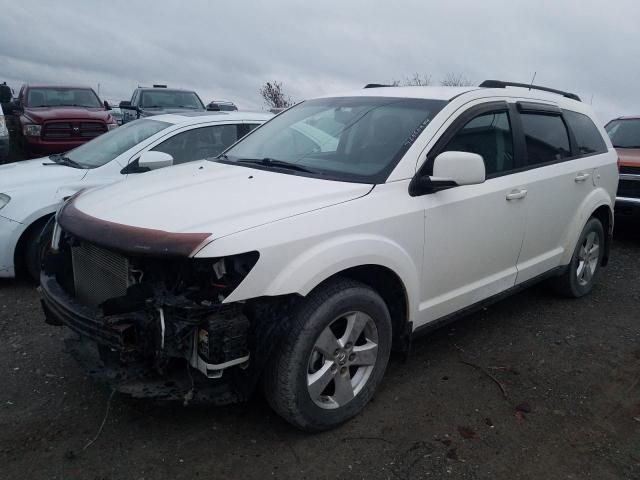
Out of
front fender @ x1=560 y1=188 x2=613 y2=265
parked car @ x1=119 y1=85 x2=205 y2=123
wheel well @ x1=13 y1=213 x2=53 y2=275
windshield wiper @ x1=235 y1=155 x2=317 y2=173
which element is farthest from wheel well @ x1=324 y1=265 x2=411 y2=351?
parked car @ x1=119 y1=85 x2=205 y2=123

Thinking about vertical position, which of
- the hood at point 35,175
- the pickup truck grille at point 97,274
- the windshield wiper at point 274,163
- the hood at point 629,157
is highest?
the windshield wiper at point 274,163

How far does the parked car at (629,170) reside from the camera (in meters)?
7.15

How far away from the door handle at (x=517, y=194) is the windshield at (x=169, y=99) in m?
10.9

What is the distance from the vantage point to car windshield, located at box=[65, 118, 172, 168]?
5480 mm

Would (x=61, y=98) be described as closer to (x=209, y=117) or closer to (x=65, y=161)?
(x=65, y=161)

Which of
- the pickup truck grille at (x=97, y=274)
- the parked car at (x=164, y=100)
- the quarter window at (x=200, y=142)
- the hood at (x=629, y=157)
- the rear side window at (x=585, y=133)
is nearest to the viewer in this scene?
the pickup truck grille at (x=97, y=274)

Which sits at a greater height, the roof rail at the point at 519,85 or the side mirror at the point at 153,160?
the roof rail at the point at 519,85

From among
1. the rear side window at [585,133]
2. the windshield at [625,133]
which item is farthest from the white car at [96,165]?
the windshield at [625,133]

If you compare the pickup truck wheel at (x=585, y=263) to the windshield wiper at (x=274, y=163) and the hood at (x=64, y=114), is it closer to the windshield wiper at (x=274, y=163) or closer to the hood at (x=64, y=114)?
the windshield wiper at (x=274, y=163)

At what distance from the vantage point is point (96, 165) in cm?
537

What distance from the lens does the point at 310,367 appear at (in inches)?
113

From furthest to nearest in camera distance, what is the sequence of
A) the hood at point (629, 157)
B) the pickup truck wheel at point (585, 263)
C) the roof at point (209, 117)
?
1. the hood at point (629, 157)
2. the roof at point (209, 117)
3. the pickup truck wheel at point (585, 263)

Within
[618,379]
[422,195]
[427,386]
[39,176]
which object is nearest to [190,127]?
[39,176]

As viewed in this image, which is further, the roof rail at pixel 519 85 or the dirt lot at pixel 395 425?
the roof rail at pixel 519 85
